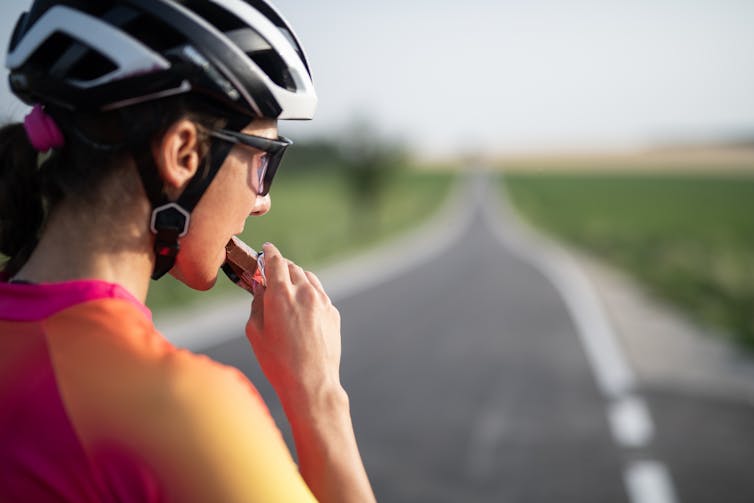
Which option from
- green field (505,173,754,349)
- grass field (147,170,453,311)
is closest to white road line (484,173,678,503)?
green field (505,173,754,349)

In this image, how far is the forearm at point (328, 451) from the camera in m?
1.07

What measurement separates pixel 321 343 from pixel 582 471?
178 inches

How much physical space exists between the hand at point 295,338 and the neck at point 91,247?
22 cm

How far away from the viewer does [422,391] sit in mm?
7133

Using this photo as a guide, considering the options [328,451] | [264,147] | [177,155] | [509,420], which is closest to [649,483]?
[509,420]

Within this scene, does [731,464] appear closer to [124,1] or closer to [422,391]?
[422,391]

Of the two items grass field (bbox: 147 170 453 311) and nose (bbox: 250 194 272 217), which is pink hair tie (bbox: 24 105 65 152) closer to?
nose (bbox: 250 194 272 217)

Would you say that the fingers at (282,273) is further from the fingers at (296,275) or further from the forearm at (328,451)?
the forearm at (328,451)

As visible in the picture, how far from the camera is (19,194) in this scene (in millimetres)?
1231

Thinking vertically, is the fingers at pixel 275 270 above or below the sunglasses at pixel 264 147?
below

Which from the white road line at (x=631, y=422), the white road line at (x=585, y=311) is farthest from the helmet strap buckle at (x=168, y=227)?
the white road line at (x=585, y=311)

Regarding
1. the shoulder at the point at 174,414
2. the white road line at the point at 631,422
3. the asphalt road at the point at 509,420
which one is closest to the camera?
the shoulder at the point at 174,414

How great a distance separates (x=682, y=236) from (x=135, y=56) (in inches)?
1205

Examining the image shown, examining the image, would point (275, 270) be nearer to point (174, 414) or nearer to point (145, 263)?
point (145, 263)
